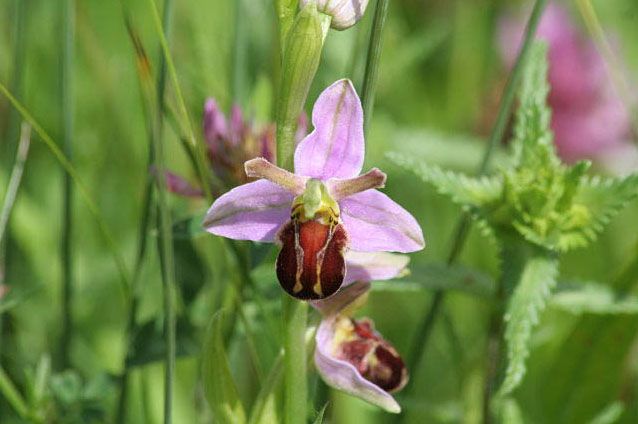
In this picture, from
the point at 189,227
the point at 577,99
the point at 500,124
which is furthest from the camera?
the point at 577,99

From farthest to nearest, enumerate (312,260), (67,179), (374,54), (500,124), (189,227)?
(67,179), (500,124), (189,227), (374,54), (312,260)

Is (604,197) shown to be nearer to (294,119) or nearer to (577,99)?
(294,119)

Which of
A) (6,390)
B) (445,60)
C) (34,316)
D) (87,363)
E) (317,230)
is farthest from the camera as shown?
(445,60)

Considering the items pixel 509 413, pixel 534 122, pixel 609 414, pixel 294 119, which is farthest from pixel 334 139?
pixel 609 414

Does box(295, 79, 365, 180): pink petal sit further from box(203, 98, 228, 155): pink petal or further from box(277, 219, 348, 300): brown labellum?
box(203, 98, 228, 155): pink petal

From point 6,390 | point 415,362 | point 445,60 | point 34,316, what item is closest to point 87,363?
point 34,316

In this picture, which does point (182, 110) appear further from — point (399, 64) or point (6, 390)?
point (399, 64)
